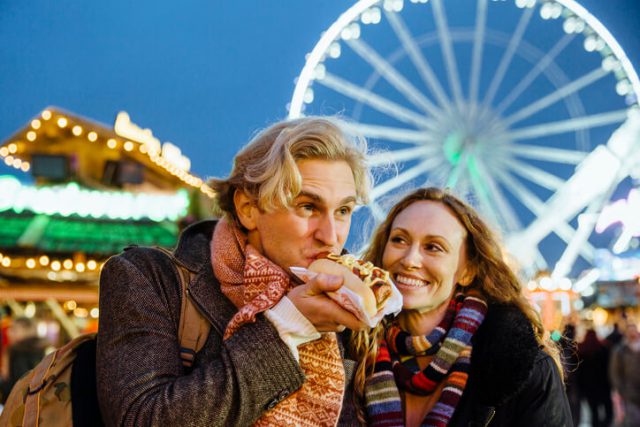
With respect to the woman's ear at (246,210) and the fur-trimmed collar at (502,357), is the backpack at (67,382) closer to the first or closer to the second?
the woman's ear at (246,210)

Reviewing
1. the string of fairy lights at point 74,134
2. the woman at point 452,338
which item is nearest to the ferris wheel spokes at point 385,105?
the string of fairy lights at point 74,134

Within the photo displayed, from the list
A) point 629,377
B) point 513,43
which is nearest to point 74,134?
point 513,43

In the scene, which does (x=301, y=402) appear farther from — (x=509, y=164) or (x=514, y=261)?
(x=509, y=164)

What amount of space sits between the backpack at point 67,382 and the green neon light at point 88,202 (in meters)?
11.4

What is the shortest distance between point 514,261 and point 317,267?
1531 mm

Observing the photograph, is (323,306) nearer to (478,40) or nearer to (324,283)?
(324,283)

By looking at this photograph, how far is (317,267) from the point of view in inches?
84.7

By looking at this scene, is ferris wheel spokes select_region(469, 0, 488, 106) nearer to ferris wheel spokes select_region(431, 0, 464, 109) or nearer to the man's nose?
ferris wheel spokes select_region(431, 0, 464, 109)

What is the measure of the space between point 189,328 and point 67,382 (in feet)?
1.33

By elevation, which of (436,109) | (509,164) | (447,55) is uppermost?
(447,55)

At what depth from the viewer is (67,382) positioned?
6.94 ft

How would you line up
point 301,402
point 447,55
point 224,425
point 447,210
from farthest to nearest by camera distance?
point 447,55, point 447,210, point 301,402, point 224,425

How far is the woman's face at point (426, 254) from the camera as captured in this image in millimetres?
2951

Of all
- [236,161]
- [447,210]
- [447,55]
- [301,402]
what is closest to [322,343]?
[301,402]
